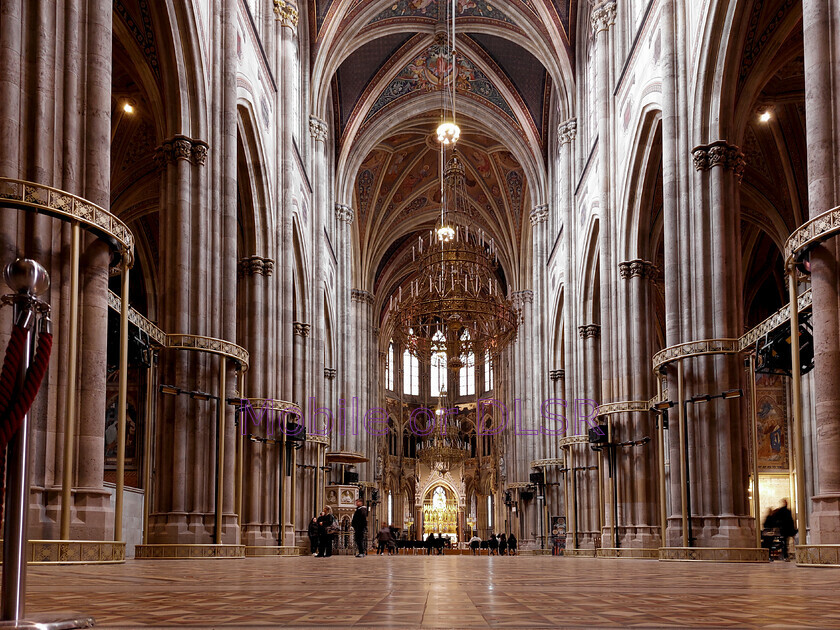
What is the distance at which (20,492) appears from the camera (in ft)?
6.56

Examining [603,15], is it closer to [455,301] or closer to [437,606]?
[455,301]

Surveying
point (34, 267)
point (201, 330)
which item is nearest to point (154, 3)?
point (201, 330)

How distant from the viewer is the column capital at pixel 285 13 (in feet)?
60.6

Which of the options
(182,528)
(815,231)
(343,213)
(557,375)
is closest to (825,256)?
(815,231)

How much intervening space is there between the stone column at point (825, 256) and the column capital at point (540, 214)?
69.1 feet

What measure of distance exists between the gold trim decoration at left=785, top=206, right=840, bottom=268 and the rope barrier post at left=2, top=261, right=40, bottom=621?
6944 mm

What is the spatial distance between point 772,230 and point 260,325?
12.4 meters

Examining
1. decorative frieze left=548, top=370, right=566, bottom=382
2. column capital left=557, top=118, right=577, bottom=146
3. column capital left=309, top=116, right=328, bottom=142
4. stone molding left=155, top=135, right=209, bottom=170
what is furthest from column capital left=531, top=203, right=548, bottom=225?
stone molding left=155, top=135, right=209, bottom=170

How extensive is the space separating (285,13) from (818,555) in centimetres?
1494

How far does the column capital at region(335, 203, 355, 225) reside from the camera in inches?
1198

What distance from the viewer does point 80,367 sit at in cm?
718

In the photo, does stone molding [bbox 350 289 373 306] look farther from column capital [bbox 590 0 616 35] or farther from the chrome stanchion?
the chrome stanchion

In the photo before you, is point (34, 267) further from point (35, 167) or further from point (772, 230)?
point (772, 230)

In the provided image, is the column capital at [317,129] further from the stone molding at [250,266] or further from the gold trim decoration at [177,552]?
the gold trim decoration at [177,552]
